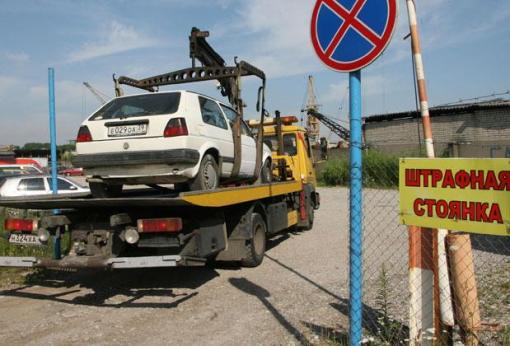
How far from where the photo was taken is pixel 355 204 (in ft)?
10.8

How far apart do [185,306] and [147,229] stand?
1.07m

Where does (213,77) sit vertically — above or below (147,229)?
above

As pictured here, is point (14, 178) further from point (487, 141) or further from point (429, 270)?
point (487, 141)

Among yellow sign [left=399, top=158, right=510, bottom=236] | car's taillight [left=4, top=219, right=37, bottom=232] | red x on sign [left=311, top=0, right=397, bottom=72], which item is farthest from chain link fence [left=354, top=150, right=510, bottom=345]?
car's taillight [left=4, top=219, right=37, bottom=232]

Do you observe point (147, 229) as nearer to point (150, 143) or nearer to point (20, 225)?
point (150, 143)

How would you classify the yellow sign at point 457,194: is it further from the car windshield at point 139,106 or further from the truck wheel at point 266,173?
the truck wheel at point 266,173

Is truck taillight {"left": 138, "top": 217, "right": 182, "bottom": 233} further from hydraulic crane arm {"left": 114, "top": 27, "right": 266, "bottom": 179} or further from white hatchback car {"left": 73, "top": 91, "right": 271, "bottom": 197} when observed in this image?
hydraulic crane arm {"left": 114, "top": 27, "right": 266, "bottom": 179}

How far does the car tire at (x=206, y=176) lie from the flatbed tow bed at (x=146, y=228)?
353 mm

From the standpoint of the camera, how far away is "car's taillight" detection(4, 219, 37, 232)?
604 centimetres

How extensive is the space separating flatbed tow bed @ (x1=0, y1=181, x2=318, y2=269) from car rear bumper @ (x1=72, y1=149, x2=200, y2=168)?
479 millimetres

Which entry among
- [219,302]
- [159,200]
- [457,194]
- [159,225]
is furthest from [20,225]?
[457,194]

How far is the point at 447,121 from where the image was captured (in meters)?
33.5

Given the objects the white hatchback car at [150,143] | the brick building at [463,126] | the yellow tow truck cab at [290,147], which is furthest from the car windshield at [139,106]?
the brick building at [463,126]

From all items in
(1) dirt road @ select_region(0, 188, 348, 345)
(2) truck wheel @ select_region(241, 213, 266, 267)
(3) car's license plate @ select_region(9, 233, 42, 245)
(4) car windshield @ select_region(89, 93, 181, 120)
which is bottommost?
(1) dirt road @ select_region(0, 188, 348, 345)
